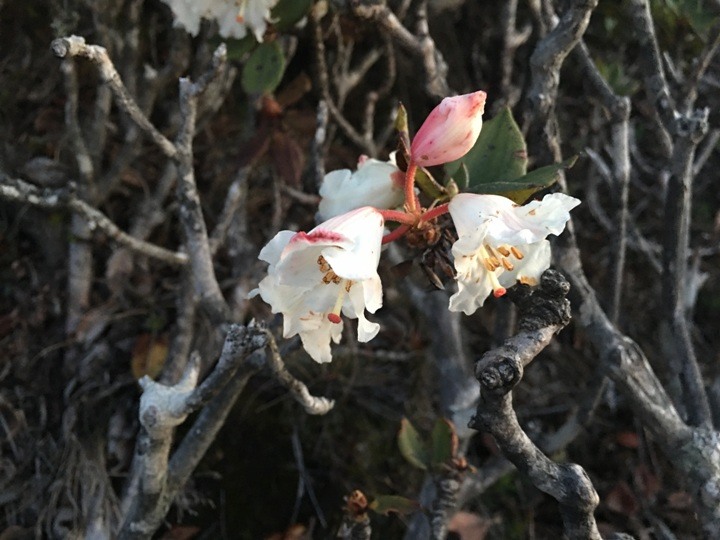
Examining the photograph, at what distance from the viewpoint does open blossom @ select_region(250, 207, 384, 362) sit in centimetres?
65

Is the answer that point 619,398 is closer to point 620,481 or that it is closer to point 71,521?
point 620,481

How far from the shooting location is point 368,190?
779 millimetres

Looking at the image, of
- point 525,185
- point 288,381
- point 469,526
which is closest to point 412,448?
point 288,381

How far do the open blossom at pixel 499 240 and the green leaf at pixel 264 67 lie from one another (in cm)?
61

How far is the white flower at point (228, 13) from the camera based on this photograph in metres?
1.08

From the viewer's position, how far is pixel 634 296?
71.7 inches

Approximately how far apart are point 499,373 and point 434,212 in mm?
206

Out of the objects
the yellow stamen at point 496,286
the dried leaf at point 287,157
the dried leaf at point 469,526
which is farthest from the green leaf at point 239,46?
the dried leaf at point 469,526

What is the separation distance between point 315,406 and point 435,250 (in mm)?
299

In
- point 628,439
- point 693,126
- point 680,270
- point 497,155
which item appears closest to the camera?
point 497,155

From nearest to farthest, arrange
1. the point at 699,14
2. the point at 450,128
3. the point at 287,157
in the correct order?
the point at 450,128 < the point at 699,14 < the point at 287,157

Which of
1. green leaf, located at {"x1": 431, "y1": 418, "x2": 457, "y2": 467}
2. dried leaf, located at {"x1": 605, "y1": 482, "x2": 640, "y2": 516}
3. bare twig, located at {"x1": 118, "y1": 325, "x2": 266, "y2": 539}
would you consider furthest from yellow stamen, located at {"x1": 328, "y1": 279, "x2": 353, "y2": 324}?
dried leaf, located at {"x1": 605, "y1": 482, "x2": 640, "y2": 516}

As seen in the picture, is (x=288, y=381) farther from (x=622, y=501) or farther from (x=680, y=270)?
(x=622, y=501)

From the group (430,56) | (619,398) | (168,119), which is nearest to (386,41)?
(430,56)
